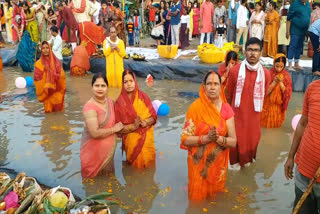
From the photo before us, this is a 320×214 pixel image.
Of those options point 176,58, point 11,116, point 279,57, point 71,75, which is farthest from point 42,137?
point 176,58

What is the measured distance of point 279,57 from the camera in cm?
559

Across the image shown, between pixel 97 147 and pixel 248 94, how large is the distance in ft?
6.30

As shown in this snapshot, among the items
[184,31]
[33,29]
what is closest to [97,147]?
[33,29]

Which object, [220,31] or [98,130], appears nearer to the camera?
[98,130]

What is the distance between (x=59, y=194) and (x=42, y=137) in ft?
9.64

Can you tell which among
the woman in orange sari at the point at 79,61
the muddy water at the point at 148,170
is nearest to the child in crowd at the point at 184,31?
the woman in orange sari at the point at 79,61

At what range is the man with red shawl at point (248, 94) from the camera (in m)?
4.00

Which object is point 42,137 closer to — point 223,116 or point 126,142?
point 126,142

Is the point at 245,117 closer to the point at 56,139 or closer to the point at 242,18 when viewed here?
the point at 56,139

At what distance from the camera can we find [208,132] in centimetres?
320

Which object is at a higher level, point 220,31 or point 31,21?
point 31,21

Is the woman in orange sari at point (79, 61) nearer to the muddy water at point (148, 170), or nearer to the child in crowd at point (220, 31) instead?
the muddy water at point (148, 170)

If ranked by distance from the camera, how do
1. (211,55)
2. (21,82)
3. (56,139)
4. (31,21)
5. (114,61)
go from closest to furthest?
1. (56,139)
2. (21,82)
3. (114,61)
4. (211,55)
5. (31,21)

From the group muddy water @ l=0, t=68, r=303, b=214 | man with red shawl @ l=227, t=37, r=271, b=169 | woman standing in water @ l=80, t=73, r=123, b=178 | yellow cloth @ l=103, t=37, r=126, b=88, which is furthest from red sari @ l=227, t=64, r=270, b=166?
yellow cloth @ l=103, t=37, r=126, b=88
